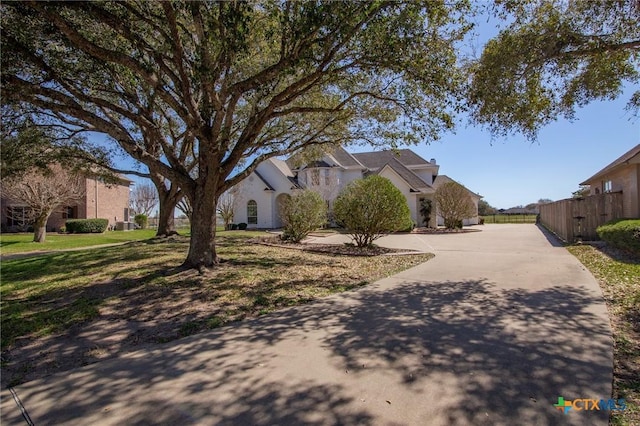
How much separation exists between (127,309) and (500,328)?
5.74m

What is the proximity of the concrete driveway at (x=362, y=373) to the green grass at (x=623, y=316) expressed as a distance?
0.42 feet

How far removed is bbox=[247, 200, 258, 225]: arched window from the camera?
1281 inches

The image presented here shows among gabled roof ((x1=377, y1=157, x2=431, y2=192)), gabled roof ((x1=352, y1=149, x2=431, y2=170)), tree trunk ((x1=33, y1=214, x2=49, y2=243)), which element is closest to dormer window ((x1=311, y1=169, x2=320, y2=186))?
gabled roof ((x1=377, y1=157, x2=431, y2=192))

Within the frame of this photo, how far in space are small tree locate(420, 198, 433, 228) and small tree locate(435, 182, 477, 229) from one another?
99.1 inches

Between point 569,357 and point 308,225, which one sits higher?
point 308,225

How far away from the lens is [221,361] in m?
3.93

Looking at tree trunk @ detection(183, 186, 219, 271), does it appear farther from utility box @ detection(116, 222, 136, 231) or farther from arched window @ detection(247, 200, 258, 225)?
utility box @ detection(116, 222, 136, 231)

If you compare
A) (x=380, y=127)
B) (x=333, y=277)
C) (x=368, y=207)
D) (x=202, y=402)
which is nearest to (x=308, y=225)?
(x=368, y=207)

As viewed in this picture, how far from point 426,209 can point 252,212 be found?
1534cm

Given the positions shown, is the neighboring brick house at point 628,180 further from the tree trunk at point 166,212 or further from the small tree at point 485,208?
the small tree at point 485,208

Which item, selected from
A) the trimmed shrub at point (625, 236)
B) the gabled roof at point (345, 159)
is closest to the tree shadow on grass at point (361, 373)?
the trimmed shrub at point (625, 236)

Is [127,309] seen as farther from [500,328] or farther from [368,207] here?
[368,207]

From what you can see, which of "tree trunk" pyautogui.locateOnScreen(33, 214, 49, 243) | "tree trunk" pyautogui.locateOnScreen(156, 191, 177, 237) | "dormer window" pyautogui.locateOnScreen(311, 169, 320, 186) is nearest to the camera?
"tree trunk" pyautogui.locateOnScreen(156, 191, 177, 237)

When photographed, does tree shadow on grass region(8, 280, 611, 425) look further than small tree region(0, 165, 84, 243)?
No
